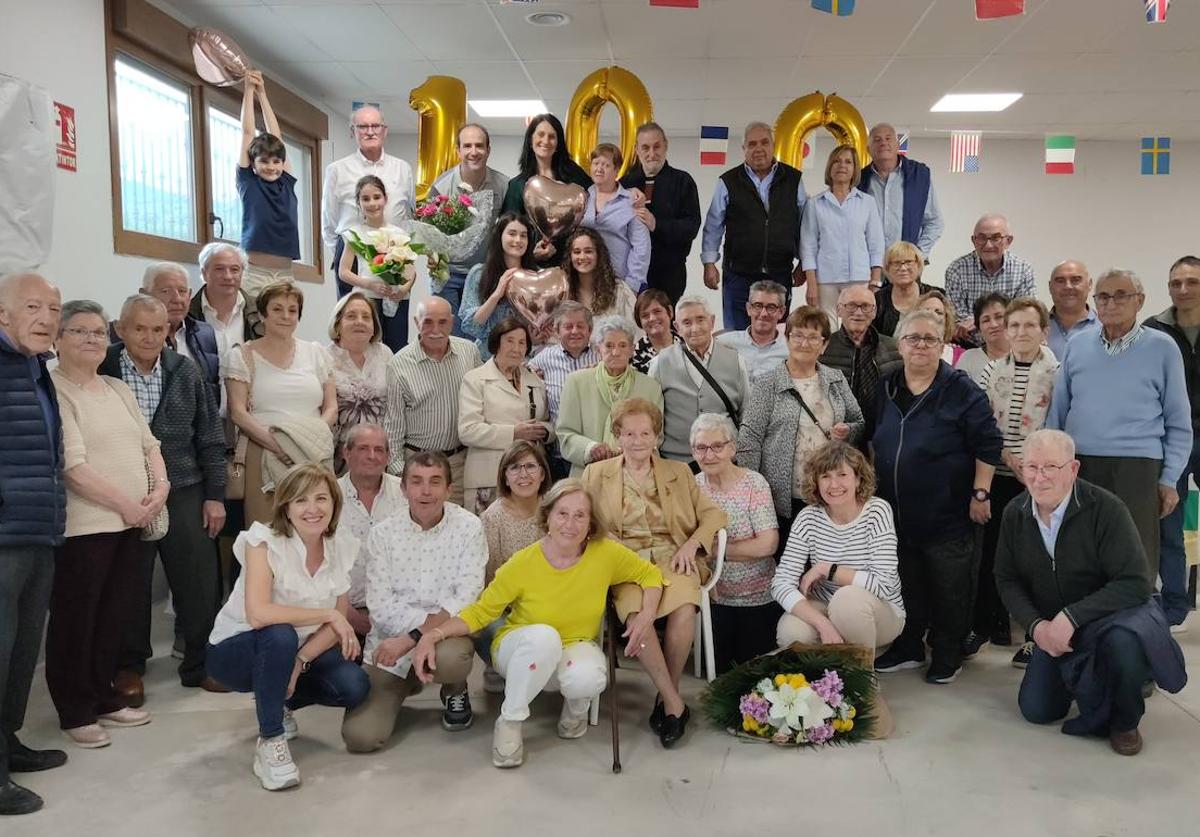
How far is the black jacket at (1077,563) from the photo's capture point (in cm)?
300

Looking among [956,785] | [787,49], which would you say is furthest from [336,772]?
[787,49]

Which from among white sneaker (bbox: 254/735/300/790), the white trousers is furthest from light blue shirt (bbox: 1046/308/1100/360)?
white sneaker (bbox: 254/735/300/790)

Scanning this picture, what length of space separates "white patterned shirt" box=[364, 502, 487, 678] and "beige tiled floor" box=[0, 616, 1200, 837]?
1.29 feet

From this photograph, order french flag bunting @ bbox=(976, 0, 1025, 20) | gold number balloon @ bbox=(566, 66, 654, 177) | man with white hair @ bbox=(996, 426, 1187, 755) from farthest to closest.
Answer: gold number balloon @ bbox=(566, 66, 654, 177) → french flag bunting @ bbox=(976, 0, 1025, 20) → man with white hair @ bbox=(996, 426, 1187, 755)

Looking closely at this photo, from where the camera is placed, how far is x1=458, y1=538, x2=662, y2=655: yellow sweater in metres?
3.02

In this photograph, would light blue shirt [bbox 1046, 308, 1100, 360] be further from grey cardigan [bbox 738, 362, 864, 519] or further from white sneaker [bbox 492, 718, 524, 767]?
white sneaker [bbox 492, 718, 524, 767]

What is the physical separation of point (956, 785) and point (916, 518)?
1102 millimetres

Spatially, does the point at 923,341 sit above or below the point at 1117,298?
below

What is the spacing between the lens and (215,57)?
572cm

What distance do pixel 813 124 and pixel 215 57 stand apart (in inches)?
150

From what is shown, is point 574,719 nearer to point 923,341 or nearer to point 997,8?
point 923,341

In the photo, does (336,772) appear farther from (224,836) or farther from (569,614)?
A: (569,614)

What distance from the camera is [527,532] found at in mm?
3410

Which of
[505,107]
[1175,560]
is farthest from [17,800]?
[505,107]
